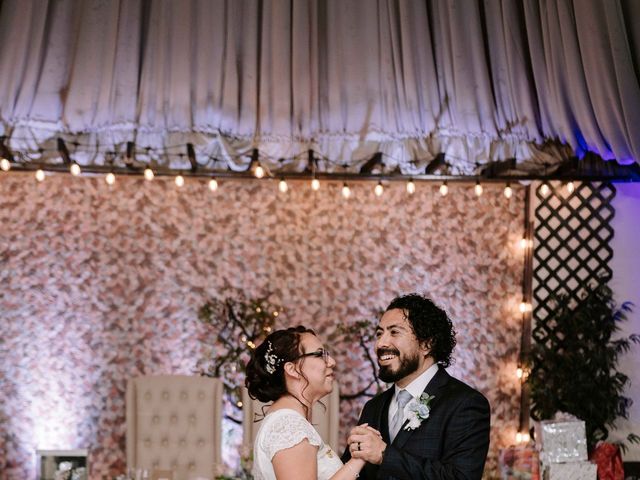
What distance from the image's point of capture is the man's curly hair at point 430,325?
2.90 m

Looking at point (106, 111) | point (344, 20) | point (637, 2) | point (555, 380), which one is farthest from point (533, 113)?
point (106, 111)

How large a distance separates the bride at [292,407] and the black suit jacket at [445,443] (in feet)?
0.43

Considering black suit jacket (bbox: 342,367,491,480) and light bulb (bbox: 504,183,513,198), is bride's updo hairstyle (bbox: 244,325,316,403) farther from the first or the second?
light bulb (bbox: 504,183,513,198)

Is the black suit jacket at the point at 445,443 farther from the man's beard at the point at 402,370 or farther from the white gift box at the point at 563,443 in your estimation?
the white gift box at the point at 563,443

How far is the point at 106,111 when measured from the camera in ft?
18.6

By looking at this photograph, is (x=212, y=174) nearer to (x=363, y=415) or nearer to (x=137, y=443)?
(x=137, y=443)

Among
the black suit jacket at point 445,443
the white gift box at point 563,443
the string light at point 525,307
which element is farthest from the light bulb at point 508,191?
the black suit jacket at point 445,443

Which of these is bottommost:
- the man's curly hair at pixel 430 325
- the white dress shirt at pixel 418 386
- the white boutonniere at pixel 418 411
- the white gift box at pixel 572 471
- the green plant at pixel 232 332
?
the white gift box at pixel 572 471

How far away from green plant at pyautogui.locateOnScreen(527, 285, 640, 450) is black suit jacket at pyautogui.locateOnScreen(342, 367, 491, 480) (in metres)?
3.42

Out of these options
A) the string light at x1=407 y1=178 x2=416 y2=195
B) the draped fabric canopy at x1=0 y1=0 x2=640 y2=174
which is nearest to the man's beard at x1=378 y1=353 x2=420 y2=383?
the draped fabric canopy at x1=0 y1=0 x2=640 y2=174

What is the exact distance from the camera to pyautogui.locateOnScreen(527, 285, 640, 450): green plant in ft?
19.4

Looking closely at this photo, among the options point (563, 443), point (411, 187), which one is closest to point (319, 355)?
point (563, 443)

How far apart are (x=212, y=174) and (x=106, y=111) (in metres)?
0.90

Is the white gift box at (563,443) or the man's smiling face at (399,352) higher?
the man's smiling face at (399,352)
